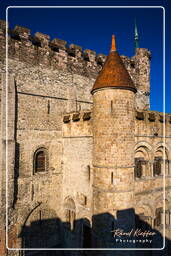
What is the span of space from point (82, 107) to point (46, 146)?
3.94 metres

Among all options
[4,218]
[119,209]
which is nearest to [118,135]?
[119,209]

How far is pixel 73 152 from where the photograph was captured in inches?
459

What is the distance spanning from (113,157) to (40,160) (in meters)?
5.33

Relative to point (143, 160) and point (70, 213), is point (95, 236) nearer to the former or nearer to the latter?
point (70, 213)

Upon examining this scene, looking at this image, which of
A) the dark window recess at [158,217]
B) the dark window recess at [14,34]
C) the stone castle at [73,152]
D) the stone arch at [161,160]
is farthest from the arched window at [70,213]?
the dark window recess at [14,34]

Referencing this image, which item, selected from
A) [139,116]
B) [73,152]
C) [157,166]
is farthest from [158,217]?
[73,152]

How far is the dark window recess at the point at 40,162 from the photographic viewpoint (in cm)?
1182

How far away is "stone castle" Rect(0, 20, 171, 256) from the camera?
350 inches

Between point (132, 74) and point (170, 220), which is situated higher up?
point (132, 74)

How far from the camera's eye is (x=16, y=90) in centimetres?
1088

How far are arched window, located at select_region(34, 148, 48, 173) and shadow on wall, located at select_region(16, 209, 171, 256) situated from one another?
3.25m

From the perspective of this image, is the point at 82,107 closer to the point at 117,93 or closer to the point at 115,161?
the point at 117,93

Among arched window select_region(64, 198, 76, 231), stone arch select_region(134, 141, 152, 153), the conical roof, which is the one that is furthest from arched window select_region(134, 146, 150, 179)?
arched window select_region(64, 198, 76, 231)

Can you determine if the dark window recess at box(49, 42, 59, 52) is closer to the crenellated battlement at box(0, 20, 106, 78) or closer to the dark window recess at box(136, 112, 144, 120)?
the crenellated battlement at box(0, 20, 106, 78)
